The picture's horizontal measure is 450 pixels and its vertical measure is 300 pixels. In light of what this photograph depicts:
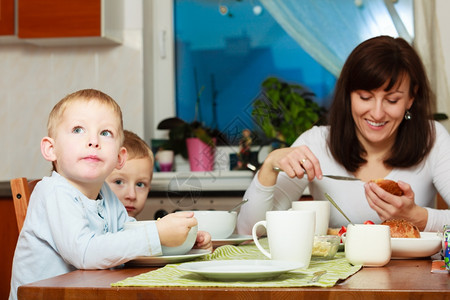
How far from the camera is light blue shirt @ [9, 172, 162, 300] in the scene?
1007 millimetres

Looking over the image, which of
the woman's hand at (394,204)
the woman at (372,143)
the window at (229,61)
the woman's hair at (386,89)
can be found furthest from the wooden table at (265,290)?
the window at (229,61)

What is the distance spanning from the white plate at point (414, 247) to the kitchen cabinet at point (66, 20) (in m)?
2.33

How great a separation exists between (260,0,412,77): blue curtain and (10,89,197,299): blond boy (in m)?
2.36

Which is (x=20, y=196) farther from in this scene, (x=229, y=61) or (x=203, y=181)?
(x=229, y=61)

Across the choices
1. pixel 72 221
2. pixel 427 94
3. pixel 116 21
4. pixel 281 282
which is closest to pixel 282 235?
pixel 281 282

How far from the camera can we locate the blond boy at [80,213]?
1013 millimetres

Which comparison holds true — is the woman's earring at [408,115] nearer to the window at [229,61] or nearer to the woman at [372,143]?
the woman at [372,143]

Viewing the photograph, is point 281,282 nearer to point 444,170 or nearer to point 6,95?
point 444,170

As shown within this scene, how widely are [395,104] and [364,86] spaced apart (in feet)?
0.34

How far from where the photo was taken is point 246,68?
3518 millimetres

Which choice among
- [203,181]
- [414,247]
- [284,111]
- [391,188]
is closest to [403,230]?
[414,247]

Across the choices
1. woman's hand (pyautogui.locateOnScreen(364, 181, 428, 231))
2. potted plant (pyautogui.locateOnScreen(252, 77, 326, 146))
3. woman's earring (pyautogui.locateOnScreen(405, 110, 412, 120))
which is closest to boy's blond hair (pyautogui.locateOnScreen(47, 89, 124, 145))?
woman's hand (pyautogui.locateOnScreen(364, 181, 428, 231))

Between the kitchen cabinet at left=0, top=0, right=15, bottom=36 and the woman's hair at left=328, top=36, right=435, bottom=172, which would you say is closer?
the woman's hair at left=328, top=36, right=435, bottom=172

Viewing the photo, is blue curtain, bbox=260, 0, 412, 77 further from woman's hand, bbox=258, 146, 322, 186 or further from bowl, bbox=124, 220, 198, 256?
bowl, bbox=124, 220, 198, 256
